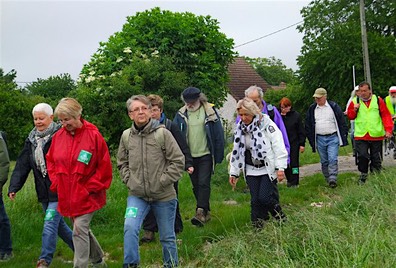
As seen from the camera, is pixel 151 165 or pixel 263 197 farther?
pixel 263 197

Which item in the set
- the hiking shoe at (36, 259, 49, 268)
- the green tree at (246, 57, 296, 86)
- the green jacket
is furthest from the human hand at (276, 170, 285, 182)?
the green tree at (246, 57, 296, 86)

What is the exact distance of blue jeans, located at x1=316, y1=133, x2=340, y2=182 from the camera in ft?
30.5

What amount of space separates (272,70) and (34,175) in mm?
100481

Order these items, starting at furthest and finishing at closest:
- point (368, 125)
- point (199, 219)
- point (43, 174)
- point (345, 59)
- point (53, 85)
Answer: point (53, 85) → point (345, 59) → point (368, 125) → point (199, 219) → point (43, 174)

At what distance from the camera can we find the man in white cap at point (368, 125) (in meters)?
8.78

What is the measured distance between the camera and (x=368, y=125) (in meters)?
8.80

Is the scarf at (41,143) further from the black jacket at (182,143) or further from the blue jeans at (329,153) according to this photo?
the blue jeans at (329,153)

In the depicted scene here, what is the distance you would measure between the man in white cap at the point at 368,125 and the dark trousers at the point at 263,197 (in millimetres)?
3411

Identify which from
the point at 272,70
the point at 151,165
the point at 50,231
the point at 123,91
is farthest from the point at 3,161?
the point at 272,70

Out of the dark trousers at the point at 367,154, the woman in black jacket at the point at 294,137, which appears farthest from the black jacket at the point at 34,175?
the dark trousers at the point at 367,154

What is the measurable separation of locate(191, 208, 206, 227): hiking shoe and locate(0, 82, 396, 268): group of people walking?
0.5 inches

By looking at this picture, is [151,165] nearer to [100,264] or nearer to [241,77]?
[100,264]

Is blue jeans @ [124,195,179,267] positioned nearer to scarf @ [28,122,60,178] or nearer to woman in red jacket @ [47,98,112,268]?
woman in red jacket @ [47,98,112,268]

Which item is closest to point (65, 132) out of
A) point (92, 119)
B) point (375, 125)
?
point (375, 125)
